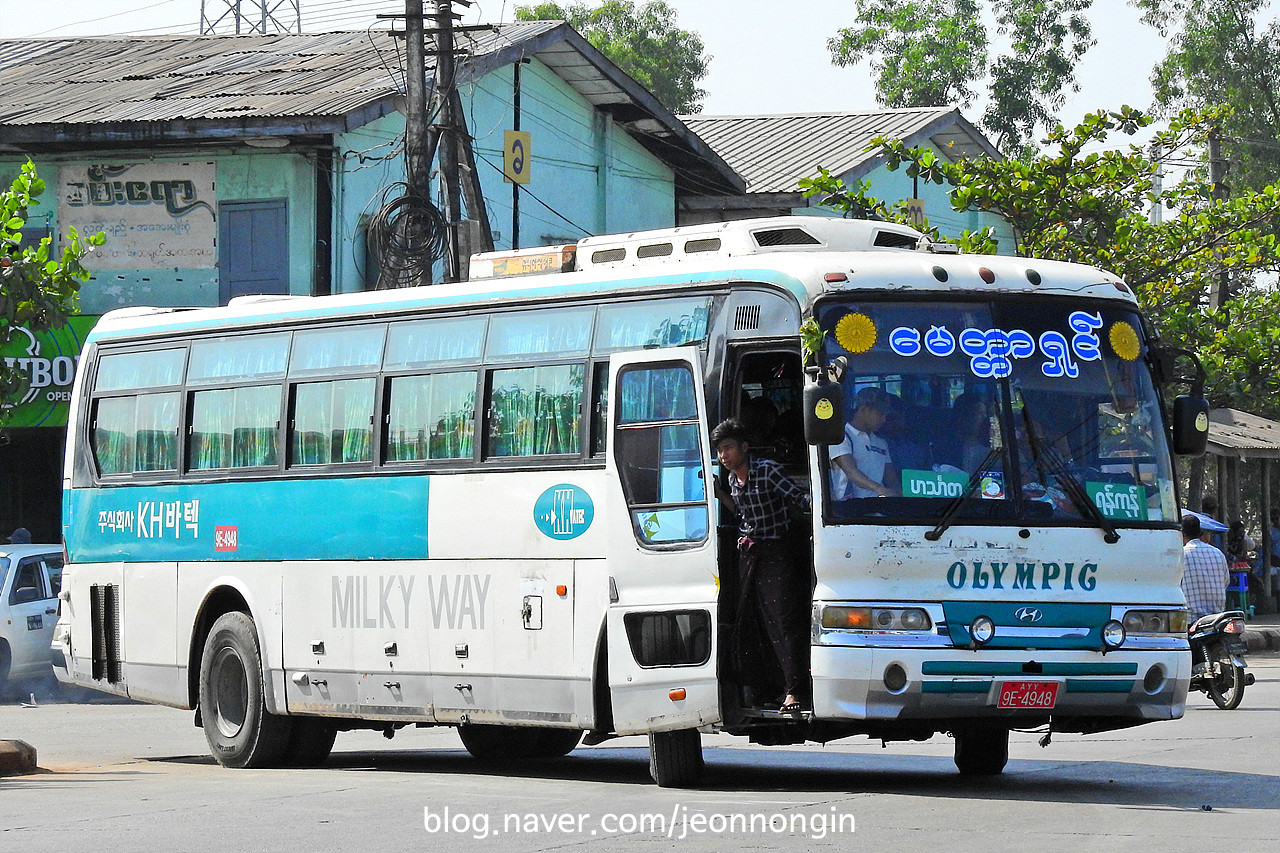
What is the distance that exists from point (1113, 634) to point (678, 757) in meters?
2.43

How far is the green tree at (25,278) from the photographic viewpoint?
15305mm

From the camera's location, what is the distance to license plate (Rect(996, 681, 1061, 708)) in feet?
33.7

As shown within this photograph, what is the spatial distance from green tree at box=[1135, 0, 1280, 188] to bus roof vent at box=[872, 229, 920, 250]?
132 feet

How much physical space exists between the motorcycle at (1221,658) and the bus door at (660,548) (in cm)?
809

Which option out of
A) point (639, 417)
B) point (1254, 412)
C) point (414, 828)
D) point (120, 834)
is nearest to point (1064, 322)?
point (639, 417)

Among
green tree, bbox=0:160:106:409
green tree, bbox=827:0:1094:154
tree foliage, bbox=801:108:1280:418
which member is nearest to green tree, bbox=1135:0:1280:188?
green tree, bbox=827:0:1094:154

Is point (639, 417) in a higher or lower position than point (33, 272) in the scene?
lower

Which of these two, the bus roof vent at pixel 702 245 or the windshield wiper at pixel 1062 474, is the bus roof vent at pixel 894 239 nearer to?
the bus roof vent at pixel 702 245

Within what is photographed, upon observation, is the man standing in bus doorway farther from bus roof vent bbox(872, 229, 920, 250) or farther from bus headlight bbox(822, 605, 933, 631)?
bus roof vent bbox(872, 229, 920, 250)

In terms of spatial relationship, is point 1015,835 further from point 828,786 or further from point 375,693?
point 375,693

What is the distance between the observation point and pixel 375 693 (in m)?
12.8

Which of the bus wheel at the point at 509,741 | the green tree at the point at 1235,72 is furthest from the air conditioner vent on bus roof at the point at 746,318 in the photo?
the green tree at the point at 1235,72

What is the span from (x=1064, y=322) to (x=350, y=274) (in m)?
17.0

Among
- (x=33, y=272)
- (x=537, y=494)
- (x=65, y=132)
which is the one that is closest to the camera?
(x=537, y=494)
